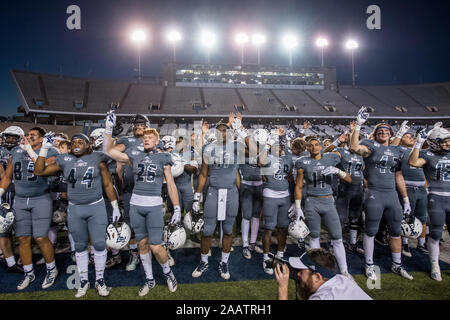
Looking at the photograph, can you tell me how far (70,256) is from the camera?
4941 mm

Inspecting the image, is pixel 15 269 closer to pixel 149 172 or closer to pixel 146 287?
pixel 146 287

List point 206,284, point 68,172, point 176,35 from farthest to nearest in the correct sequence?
point 176,35, point 206,284, point 68,172

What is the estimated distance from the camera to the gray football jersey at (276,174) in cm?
445

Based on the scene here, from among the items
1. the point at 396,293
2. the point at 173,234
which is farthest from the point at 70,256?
the point at 396,293

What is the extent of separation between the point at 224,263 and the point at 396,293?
2.82 m

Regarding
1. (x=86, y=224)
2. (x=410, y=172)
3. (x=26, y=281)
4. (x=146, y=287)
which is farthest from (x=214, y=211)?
(x=410, y=172)

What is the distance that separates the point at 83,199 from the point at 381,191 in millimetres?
5030

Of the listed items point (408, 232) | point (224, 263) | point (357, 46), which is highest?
point (357, 46)

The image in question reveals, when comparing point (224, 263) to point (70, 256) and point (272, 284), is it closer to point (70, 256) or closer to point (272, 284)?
point (272, 284)

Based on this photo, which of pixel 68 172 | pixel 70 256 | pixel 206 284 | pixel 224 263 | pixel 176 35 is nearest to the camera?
pixel 68 172

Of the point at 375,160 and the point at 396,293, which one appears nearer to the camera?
the point at 396,293

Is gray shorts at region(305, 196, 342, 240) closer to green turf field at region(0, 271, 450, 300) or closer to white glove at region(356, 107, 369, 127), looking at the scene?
green turf field at region(0, 271, 450, 300)

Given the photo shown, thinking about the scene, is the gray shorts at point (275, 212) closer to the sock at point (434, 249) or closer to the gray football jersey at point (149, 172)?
the gray football jersey at point (149, 172)

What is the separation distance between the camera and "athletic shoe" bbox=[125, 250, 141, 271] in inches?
176
